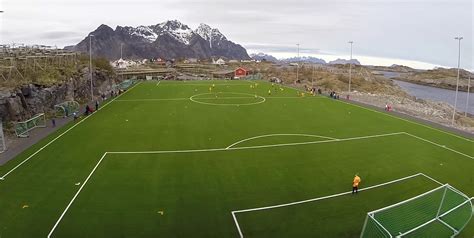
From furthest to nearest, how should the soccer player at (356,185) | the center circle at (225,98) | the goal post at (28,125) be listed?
1. the center circle at (225,98)
2. the goal post at (28,125)
3. the soccer player at (356,185)

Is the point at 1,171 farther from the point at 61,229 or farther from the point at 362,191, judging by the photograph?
the point at 362,191

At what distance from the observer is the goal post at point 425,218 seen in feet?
45.8

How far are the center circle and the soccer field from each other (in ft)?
39.8

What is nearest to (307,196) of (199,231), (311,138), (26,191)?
(199,231)

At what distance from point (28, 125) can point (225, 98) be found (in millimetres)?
29645

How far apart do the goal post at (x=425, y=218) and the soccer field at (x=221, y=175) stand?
2.60ft

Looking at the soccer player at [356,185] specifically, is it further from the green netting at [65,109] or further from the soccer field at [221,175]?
the green netting at [65,109]

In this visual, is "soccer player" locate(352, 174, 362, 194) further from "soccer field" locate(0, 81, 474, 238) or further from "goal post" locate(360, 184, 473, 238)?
"goal post" locate(360, 184, 473, 238)

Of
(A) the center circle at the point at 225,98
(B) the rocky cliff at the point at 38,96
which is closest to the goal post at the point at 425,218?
(B) the rocky cliff at the point at 38,96

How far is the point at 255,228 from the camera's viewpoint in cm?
1546

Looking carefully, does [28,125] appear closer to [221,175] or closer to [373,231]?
[221,175]

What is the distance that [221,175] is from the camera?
21578 mm

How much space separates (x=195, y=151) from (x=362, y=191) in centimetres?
1204

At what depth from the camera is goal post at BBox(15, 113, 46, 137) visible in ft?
96.9
